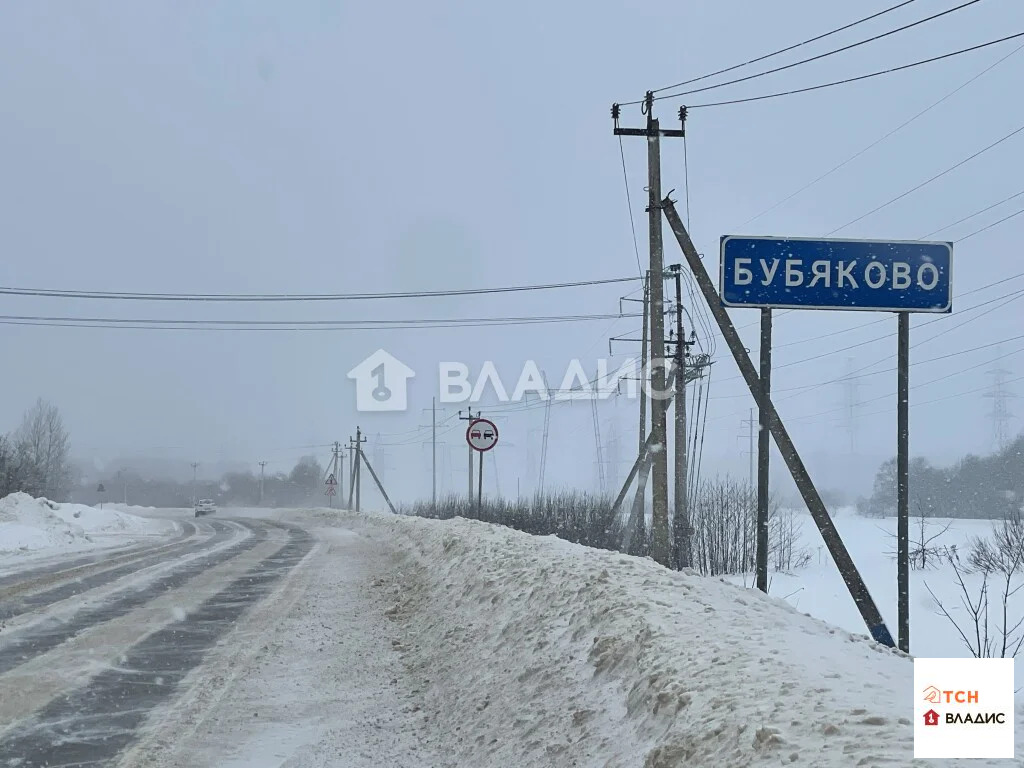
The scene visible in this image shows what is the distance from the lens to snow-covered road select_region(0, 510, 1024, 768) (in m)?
4.28

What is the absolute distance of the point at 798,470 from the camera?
33.9 ft

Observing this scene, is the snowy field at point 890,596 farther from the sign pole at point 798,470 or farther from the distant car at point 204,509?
the distant car at point 204,509

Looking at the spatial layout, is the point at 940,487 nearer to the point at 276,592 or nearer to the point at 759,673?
the point at 276,592

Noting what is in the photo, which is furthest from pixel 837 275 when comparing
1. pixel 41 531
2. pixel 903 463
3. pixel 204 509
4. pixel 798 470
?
pixel 204 509

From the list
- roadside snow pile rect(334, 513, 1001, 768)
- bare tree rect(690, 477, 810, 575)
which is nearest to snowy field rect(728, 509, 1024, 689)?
bare tree rect(690, 477, 810, 575)

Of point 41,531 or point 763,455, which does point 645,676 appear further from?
point 41,531

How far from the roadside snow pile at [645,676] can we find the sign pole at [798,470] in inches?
65.0

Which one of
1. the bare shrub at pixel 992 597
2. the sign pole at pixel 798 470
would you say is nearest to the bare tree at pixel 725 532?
the bare shrub at pixel 992 597

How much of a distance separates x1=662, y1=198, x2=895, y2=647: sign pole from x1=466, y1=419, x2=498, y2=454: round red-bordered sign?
29.9 feet

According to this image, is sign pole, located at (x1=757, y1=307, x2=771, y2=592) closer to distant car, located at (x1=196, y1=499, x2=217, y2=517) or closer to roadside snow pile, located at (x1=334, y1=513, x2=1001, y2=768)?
roadside snow pile, located at (x1=334, y1=513, x2=1001, y2=768)

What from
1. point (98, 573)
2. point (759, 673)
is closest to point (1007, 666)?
point (759, 673)

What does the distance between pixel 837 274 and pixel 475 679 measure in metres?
4.50

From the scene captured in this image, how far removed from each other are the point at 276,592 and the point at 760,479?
879cm

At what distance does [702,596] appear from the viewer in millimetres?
7363
